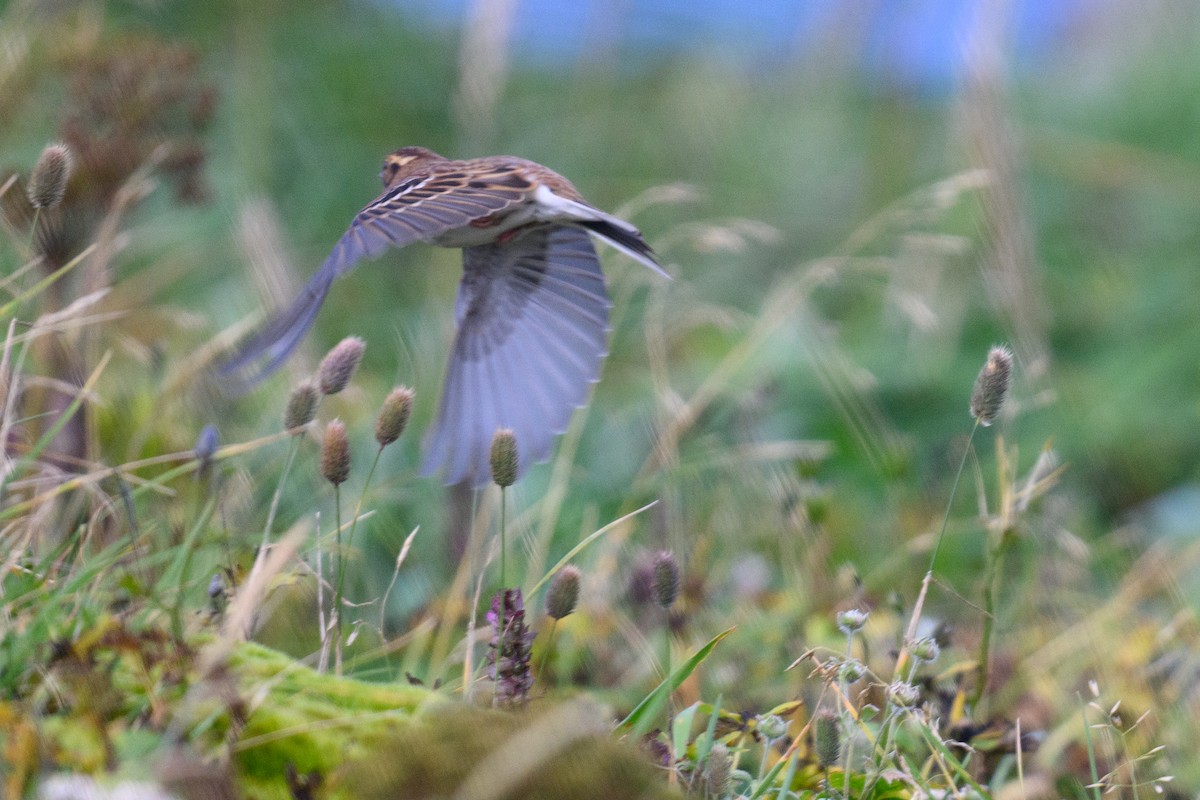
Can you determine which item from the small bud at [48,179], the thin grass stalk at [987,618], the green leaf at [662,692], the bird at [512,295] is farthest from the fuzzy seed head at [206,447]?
the thin grass stalk at [987,618]

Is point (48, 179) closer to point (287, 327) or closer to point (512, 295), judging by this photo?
point (287, 327)

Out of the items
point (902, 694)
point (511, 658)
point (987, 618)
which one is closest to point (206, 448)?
point (511, 658)

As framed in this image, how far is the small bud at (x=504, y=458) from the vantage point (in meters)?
1.49


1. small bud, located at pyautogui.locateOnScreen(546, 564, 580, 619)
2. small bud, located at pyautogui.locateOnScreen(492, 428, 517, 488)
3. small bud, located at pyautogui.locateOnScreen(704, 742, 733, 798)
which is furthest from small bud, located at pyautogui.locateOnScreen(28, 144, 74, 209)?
small bud, located at pyautogui.locateOnScreen(704, 742, 733, 798)

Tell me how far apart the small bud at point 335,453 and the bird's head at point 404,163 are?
108 centimetres

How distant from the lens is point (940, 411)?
378 cm

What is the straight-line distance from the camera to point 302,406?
1.58 m

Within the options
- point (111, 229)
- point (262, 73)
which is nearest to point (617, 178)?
point (262, 73)

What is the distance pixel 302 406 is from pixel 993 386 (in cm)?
72

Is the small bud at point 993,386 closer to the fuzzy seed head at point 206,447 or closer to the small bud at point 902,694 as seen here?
the small bud at point 902,694

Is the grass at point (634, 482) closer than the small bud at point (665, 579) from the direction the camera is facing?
Yes

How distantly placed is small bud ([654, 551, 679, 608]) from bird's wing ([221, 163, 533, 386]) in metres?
0.46

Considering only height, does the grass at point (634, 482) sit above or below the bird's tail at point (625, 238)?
below

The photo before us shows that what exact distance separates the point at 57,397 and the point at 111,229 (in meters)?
0.29
